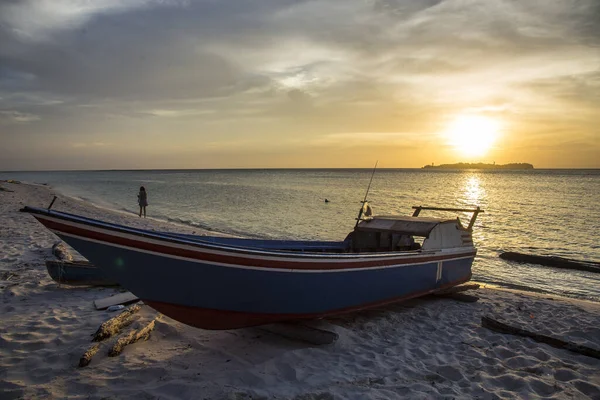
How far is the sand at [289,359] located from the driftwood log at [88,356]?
8cm

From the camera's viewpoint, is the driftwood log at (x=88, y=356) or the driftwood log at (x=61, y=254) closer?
the driftwood log at (x=88, y=356)

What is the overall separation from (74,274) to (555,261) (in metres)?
16.6

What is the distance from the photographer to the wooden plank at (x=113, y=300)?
24.2 ft

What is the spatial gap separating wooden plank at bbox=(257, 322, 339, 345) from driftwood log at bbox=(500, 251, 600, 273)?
13063mm

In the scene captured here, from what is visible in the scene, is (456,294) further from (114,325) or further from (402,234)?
(114,325)

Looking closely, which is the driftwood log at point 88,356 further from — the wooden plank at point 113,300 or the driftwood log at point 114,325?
the wooden plank at point 113,300

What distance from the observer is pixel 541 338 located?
7043 mm

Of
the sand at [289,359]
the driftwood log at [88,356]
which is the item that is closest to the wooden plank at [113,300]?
the sand at [289,359]

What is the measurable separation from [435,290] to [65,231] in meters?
7.84

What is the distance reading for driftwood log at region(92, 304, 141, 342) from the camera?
585 cm

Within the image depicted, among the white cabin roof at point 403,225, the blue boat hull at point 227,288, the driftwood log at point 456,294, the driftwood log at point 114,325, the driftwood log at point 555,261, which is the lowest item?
the driftwood log at point 555,261

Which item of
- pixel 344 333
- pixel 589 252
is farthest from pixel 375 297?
pixel 589 252

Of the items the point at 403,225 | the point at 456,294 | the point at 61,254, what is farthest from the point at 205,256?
the point at 61,254

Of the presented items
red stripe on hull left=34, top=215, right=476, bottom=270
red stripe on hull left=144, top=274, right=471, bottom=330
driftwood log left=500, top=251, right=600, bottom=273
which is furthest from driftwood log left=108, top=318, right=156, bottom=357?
driftwood log left=500, top=251, right=600, bottom=273
